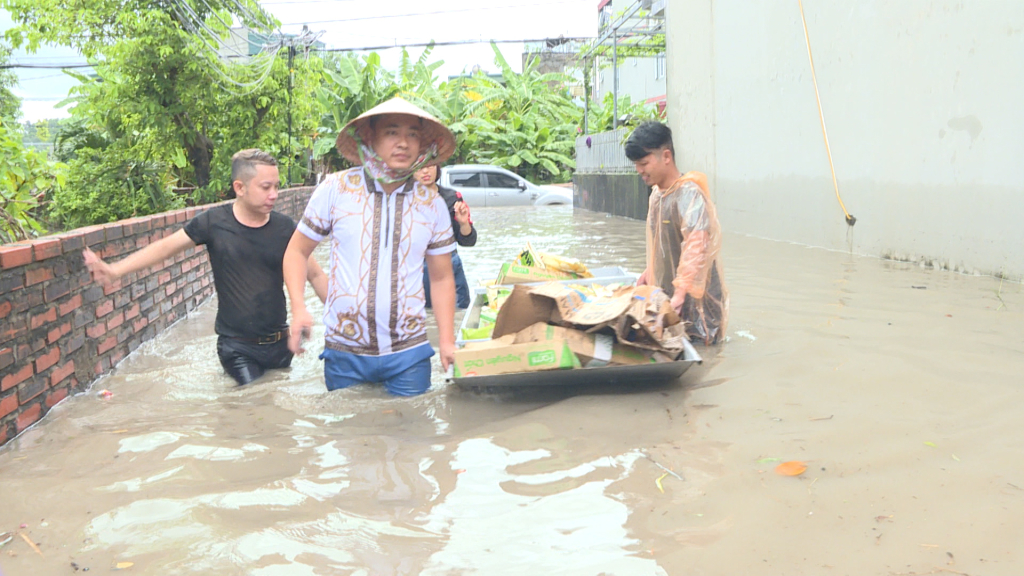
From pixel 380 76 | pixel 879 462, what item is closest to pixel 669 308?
pixel 879 462

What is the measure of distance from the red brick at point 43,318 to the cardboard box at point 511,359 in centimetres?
216

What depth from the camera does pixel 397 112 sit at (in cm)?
390

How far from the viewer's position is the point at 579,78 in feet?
114

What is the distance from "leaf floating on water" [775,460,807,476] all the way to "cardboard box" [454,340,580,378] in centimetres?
124

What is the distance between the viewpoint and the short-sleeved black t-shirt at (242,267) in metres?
5.04

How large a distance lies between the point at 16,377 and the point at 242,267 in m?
1.32

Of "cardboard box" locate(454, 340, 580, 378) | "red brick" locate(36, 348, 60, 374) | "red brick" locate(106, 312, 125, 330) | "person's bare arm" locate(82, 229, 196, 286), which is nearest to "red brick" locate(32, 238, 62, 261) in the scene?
"person's bare arm" locate(82, 229, 196, 286)

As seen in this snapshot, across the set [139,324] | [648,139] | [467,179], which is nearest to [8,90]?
[467,179]

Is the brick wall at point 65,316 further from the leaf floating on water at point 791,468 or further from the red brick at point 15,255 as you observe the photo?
the leaf floating on water at point 791,468

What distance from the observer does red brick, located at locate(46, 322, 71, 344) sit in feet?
15.1

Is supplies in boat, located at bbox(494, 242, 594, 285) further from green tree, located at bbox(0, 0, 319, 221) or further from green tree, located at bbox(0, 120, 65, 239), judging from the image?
green tree, located at bbox(0, 0, 319, 221)

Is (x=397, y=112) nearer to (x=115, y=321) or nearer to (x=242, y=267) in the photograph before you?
(x=242, y=267)

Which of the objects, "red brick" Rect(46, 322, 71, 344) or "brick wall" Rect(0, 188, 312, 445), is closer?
"brick wall" Rect(0, 188, 312, 445)

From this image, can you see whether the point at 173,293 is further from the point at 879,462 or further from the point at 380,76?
the point at 380,76
